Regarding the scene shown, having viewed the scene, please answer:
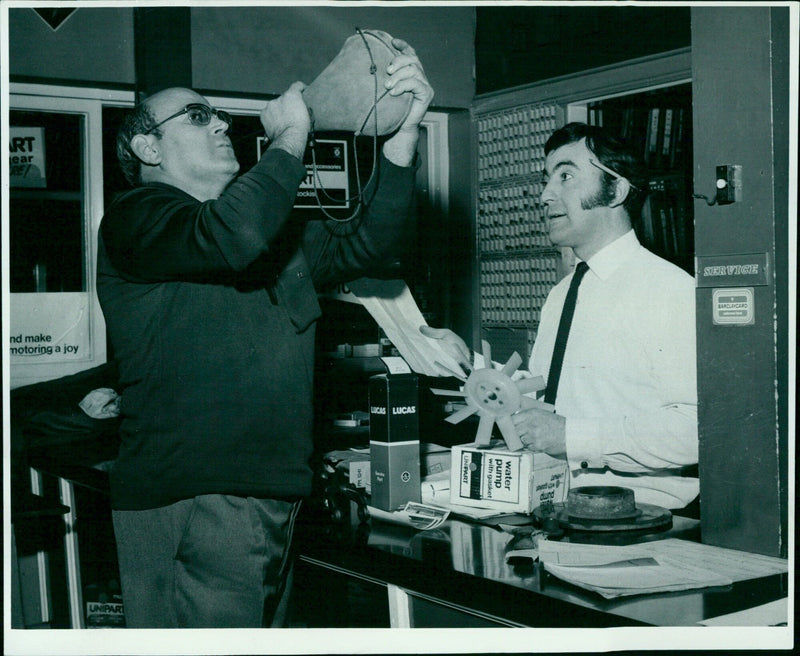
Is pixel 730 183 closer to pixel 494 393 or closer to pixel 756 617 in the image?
pixel 494 393

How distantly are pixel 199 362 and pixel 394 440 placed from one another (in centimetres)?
42

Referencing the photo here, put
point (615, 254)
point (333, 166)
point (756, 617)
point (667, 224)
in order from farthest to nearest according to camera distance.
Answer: point (333, 166), point (667, 224), point (615, 254), point (756, 617)

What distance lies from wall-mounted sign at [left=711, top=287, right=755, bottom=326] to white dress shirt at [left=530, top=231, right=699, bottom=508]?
0.39m

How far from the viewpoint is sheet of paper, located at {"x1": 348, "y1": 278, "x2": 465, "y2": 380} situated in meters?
2.02

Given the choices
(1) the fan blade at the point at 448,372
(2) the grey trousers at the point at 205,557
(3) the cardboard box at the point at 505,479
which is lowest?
(2) the grey trousers at the point at 205,557

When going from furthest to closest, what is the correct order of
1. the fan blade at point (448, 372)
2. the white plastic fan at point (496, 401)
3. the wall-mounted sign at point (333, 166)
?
the wall-mounted sign at point (333, 166) → the fan blade at point (448, 372) → the white plastic fan at point (496, 401)

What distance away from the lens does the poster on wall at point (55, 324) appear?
11.0 ft

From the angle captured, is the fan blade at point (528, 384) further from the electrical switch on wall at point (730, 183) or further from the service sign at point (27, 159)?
the service sign at point (27, 159)

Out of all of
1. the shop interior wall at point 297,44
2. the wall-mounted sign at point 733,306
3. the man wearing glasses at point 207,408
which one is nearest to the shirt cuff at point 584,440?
the wall-mounted sign at point 733,306

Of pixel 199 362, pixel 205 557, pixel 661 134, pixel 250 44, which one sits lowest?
pixel 205 557

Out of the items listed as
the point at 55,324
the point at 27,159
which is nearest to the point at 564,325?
the point at 55,324

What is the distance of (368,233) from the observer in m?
1.92

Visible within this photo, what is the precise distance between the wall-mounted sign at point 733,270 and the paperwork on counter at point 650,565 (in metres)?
0.46

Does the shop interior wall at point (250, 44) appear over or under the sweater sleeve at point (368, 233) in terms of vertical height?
over
